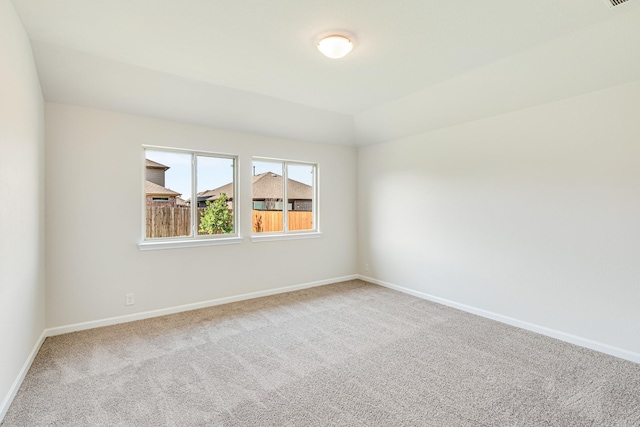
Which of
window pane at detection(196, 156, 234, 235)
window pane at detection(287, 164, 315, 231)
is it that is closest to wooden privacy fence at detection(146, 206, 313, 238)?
window pane at detection(196, 156, 234, 235)

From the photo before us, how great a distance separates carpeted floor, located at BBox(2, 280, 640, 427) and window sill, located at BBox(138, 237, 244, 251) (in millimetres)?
819

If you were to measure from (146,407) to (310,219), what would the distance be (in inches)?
132

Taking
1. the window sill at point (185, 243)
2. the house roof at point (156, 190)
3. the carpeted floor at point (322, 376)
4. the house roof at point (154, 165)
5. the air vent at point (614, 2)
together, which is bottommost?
the carpeted floor at point (322, 376)

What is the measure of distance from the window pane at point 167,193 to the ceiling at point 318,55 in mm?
537

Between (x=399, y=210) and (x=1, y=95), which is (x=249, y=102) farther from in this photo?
(x=399, y=210)

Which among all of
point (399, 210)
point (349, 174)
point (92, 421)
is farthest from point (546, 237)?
point (92, 421)

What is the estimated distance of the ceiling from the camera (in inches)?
81.4

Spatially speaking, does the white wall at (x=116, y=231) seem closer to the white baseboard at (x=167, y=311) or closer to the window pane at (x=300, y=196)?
the white baseboard at (x=167, y=311)

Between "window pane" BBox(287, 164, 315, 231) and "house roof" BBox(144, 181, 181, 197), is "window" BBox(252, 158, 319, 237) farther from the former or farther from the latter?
"house roof" BBox(144, 181, 181, 197)

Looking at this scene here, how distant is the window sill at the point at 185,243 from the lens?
3490 mm

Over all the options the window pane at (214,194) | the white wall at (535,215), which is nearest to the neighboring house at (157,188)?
the window pane at (214,194)

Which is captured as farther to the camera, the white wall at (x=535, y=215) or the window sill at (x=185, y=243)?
the window sill at (x=185, y=243)

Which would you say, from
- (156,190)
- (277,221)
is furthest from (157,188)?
(277,221)

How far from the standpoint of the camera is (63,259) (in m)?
3.08
